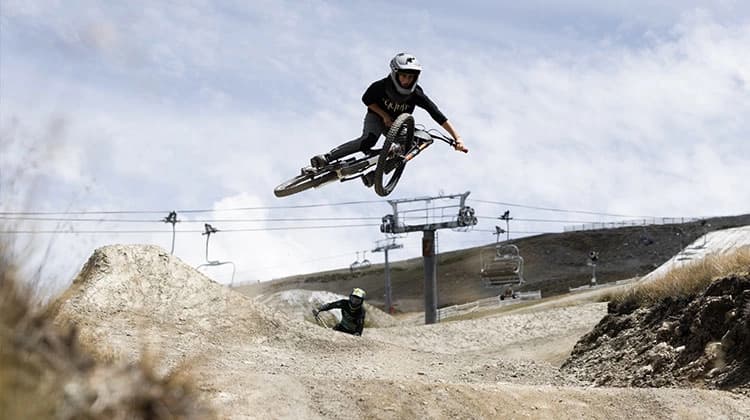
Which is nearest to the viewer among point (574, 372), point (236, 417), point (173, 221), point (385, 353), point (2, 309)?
point (2, 309)

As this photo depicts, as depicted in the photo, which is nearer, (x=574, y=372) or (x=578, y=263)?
(x=574, y=372)

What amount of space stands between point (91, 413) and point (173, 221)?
49.8 meters

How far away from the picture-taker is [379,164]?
1405 cm

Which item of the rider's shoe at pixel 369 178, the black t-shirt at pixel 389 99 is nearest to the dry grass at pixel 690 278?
the black t-shirt at pixel 389 99

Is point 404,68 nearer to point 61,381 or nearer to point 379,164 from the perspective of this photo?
point 379,164

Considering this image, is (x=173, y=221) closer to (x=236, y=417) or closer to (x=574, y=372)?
(x=574, y=372)

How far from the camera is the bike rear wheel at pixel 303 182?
47.3 ft

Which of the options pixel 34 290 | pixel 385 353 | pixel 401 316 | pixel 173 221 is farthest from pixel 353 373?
pixel 401 316

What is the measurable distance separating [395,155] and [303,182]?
4.99 feet

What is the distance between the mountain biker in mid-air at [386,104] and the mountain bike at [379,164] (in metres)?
0.13

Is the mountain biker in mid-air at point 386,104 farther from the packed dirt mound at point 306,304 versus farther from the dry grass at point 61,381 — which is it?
the packed dirt mound at point 306,304

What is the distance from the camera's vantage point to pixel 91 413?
177 inches

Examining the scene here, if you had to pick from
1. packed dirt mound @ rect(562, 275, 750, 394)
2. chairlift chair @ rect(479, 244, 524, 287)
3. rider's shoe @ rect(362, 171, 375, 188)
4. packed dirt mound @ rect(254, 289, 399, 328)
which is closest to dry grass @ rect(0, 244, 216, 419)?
rider's shoe @ rect(362, 171, 375, 188)

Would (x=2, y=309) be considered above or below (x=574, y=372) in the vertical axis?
above
